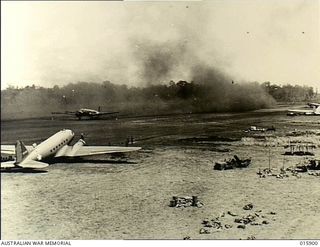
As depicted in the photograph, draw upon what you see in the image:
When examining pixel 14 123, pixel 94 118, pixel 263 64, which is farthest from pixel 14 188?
pixel 263 64

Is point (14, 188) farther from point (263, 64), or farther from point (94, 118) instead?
point (263, 64)

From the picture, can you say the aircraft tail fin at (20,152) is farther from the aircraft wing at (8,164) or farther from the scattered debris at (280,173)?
the scattered debris at (280,173)

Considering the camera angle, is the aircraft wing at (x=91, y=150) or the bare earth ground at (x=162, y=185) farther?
the aircraft wing at (x=91, y=150)

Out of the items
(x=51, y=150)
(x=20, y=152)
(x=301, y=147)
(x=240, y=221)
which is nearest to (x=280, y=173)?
(x=301, y=147)

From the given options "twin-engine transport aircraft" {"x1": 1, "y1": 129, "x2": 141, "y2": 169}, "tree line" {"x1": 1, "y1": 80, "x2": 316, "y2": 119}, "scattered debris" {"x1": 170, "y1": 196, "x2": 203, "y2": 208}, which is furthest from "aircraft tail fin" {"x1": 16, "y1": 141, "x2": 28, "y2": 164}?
"scattered debris" {"x1": 170, "y1": 196, "x2": 203, "y2": 208}

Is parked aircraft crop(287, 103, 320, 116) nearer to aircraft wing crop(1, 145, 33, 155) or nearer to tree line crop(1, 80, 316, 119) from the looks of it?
tree line crop(1, 80, 316, 119)

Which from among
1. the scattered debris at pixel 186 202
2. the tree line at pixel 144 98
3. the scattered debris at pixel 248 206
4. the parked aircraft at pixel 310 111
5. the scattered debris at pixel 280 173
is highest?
the tree line at pixel 144 98

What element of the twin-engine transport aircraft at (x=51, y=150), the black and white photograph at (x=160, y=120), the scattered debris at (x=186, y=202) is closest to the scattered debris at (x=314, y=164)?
the black and white photograph at (x=160, y=120)

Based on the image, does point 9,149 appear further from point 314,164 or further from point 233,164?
point 314,164
